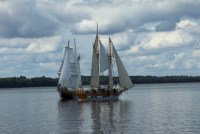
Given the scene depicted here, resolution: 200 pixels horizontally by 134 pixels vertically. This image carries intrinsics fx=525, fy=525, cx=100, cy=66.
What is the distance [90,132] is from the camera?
168ft

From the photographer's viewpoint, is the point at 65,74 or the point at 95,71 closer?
the point at 95,71

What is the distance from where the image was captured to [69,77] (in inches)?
4648

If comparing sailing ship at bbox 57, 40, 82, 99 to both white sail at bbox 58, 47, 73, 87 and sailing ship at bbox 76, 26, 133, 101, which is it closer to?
white sail at bbox 58, 47, 73, 87

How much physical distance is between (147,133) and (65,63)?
71.2 m

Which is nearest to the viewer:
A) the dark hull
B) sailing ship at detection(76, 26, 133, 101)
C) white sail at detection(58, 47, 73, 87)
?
sailing ship at detection(76, 26, 133, 101)

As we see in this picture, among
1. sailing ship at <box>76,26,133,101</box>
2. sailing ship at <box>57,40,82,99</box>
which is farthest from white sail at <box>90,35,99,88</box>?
sailing ship at <box>57,40,82,99</box>

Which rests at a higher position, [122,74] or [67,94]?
[122,74]

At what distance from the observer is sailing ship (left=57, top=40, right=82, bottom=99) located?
118 metres

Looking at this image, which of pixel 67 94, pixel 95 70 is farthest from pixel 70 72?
pixel 95 70

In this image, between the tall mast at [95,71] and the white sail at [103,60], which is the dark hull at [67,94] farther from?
the white sail at [103,60]

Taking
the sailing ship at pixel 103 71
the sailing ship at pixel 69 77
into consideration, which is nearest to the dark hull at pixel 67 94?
the sailing ship at pixel 69 77

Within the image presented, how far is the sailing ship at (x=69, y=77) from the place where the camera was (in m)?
118

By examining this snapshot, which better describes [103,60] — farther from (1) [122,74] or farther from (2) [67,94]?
(2) [67,94]

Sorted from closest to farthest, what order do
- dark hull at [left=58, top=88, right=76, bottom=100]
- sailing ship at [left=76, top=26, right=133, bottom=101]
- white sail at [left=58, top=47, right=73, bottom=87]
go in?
sailing ship at [left=76, top=26, right=133, bottom=101]
white sail at [left=58, top=47, right=73, bottom=87]
dark hull at [left=58, top=88, right=76, bottom=100]
